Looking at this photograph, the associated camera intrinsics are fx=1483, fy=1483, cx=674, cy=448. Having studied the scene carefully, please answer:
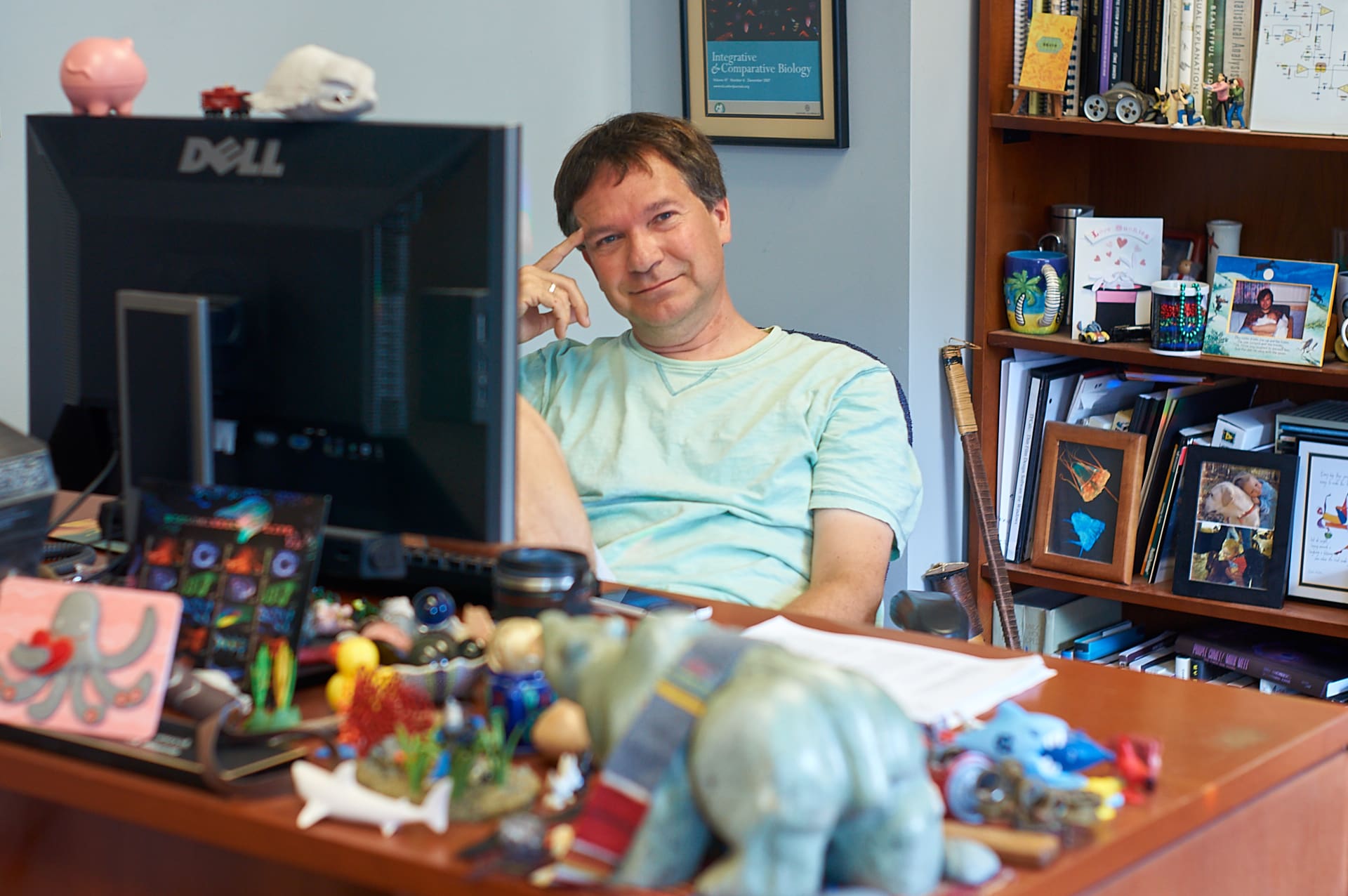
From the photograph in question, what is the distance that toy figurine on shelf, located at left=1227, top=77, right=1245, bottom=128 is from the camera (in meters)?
2.42

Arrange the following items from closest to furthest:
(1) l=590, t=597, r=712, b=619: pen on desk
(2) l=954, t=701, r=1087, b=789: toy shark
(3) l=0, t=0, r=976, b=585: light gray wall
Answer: (2) l=954, t=701, r=1087, b=789: toy shark
(1) l=590, t=597, r=712, b=619: pen on desk
(3) l=0, t=0, r=976, b=585: light gray wall

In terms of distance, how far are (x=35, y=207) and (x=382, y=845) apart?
2.53 ft

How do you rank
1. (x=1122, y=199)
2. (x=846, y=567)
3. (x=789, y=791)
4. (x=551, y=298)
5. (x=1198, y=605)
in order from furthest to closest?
1. (x=1122, y=199)
2. (x=1198, y=605)
3. (x=551, y=298)
4. (x=846, y=567)
5. (x=789, y=791)

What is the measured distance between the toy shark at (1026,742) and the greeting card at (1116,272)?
1.74 meters

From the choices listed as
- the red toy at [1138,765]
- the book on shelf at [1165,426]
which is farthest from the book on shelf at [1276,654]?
the red toy at [1138,765]

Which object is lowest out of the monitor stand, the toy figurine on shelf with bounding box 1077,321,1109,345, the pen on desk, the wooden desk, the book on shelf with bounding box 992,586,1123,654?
the book on shelf with bounding box 992,586,1123,654

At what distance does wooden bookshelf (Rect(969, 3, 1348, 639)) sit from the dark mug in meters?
1.61

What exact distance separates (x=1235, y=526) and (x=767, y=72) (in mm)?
1181

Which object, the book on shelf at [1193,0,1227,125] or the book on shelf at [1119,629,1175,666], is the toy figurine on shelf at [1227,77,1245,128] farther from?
the book on shelf at [1119,629,1175,666]

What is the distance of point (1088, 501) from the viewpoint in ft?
8.75

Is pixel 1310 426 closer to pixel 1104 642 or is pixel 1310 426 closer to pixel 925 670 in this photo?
pixel 1104 642

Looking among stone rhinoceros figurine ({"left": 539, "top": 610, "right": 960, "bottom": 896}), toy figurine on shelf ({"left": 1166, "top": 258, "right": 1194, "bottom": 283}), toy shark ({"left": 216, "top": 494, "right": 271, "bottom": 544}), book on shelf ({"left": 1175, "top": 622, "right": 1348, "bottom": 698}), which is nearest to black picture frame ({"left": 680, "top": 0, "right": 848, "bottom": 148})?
toy figurine on shelf ({"left": 1166, "top": 258, "right": 1194, "bottom": 283})

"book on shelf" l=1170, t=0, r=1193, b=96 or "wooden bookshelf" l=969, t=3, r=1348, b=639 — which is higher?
"book on shelf" l=1170, t=0, r=1193, b=96

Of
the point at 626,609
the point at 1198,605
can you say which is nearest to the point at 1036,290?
the point at 1198,605
